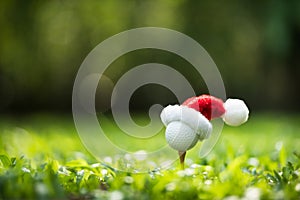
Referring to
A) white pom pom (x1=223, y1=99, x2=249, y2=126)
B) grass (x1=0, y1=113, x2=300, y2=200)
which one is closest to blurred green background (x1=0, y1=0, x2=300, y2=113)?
grass (x1=0, y1=113, x2=300, y2=200)

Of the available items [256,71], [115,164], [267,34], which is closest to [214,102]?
[115,164]

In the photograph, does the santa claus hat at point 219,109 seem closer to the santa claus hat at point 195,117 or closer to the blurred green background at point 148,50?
the santa claus hat at point 195,117

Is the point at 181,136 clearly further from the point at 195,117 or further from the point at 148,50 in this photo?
the point at 148,50

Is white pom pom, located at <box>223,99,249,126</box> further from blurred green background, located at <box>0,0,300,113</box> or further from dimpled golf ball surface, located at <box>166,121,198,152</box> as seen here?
blurred green background, located at <box>0,0,300,113</box>

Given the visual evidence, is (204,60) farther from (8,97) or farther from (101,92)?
(8,97)

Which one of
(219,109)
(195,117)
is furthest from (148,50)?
(195,117)

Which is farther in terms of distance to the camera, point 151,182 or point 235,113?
point 235,113
